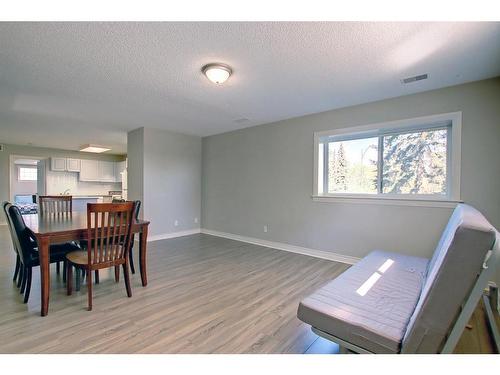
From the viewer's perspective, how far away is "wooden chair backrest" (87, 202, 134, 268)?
2.19m

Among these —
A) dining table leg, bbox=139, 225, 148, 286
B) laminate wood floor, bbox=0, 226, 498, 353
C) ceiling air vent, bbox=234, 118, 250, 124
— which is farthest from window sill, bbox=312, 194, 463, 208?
dining table leg, bbox=139, 225, 148, 286

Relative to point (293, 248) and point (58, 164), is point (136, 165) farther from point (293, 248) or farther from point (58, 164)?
point (58, 164)

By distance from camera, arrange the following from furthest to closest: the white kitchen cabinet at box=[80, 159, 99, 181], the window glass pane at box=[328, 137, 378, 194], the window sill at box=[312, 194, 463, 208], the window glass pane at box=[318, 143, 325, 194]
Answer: the white kitchen cabinet at box=[80, 159, 99, 181] < the window glass pane at box=[318, 143, 325, 194] < the window glass pane at box=[328, 137, 378, 194] < the window sill at box=[312, 194, 463, 208]

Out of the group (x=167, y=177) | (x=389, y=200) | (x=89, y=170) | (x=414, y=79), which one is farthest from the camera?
(x=89, y=170)

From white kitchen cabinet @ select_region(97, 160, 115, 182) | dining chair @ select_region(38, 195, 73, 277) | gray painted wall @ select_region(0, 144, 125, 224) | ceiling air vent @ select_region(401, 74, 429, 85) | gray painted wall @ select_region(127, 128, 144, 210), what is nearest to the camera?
ceiling air vent @ select_region(401, 74, 429, 85)

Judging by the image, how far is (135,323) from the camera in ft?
6.56

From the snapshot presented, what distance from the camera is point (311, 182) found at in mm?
4051

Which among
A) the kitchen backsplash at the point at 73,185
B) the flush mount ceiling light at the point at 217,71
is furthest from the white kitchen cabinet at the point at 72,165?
the flush mount ceiling light at the point at 217,71

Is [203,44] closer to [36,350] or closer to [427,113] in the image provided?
[36,350]

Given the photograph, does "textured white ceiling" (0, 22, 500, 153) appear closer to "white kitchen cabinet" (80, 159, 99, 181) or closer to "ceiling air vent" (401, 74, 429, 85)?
"ceiling air vent" (401, 74, 429, 85)

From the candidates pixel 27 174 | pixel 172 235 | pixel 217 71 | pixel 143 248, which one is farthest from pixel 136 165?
pixel 27 174

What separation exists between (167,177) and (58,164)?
4.87 metres

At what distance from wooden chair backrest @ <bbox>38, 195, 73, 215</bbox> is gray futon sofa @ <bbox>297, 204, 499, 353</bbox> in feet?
11.9
